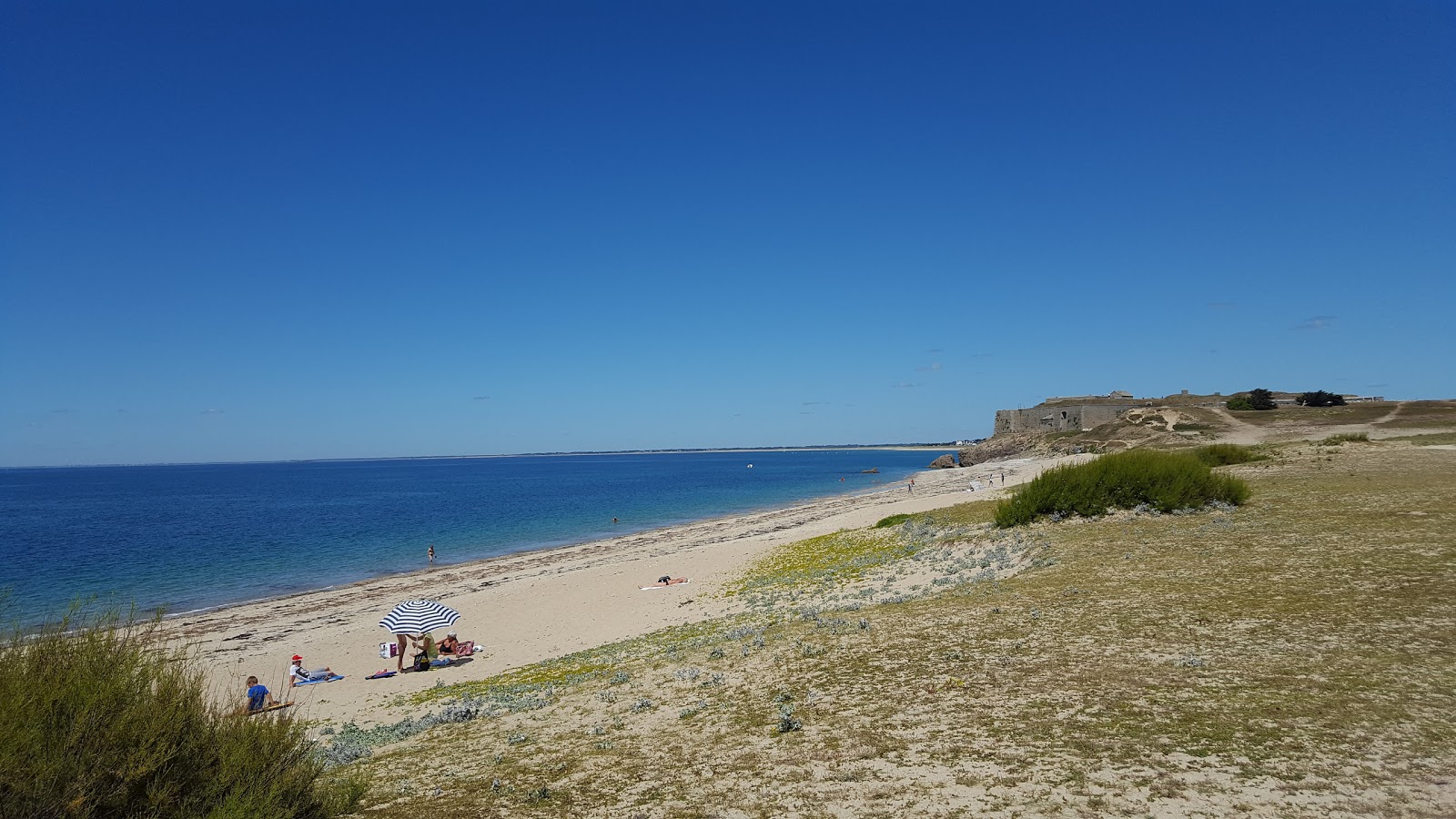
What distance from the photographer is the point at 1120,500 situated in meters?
24.3

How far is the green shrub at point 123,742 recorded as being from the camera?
194 inches

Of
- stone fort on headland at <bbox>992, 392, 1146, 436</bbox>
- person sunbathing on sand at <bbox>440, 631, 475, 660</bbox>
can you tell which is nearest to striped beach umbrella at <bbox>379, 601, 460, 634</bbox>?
person sunbathing on sand at <bbox>440, 631, 475, 660</bbox>

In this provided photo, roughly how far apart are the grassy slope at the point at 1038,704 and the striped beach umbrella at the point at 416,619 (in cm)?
553

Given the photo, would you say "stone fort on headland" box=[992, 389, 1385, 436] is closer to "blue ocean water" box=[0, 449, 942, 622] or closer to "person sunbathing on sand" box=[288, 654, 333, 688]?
"blue ocean water" box=[0, 449, 942, 622]

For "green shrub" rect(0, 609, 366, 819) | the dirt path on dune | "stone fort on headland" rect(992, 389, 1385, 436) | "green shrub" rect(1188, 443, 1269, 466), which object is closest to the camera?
"green shrub" rect(0, 609, 366, 819)

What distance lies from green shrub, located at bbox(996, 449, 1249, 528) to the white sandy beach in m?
11.6

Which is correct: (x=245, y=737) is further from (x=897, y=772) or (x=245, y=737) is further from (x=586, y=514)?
(x=586, y=514)

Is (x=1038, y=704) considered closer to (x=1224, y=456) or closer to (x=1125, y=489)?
(x=1125, y=489)

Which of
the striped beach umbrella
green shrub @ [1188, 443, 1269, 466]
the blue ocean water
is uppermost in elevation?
green shrub @ [1188, 443, 1269, 466]

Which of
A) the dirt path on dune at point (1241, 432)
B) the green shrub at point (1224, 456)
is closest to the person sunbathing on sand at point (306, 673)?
the green shrub at point (1224, 456)

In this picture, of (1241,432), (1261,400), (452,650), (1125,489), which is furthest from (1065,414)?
(452,650)

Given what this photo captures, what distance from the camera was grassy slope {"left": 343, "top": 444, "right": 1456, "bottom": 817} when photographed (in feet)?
21.5

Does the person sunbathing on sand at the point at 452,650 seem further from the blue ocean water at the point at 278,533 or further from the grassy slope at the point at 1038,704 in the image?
the blue ocean water at the point at 278,533

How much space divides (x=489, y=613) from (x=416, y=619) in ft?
24.3
